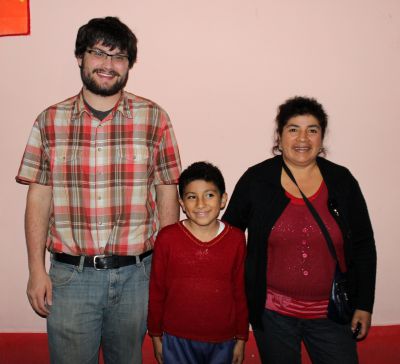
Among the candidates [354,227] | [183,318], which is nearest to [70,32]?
[183,318]

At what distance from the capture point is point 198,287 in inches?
65.2

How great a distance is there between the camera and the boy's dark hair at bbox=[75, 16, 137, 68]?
5.67ft

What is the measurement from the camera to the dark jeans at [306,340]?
167cm

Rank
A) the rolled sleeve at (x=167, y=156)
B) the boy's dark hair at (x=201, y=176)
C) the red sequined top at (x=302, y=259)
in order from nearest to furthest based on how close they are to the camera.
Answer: the red sequined top at (x=302, y=259), the boy's dark hair at (x=201, y=176), the rolled sleeve at (x=167, y=156)

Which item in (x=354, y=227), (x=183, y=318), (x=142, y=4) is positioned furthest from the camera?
(x=142, y=4)

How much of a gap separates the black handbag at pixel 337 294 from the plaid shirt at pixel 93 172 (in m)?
0.80

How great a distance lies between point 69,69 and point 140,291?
1.30m

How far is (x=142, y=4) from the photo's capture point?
6.88 ft

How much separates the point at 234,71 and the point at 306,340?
1.46 meters

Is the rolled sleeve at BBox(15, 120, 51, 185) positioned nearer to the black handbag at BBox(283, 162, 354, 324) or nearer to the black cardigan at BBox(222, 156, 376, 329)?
the black cardigan at BBox(222, 156, 376, 329)

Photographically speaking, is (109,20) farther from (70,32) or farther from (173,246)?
(173,246)

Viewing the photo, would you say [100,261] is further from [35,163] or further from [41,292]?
[35,163]

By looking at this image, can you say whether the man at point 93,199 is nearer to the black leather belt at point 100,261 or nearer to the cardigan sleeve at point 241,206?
the black leather belt at point 100,261

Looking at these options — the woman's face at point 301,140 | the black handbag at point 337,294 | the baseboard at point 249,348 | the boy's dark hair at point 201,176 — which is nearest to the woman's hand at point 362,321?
the black handbag at point 337,294
